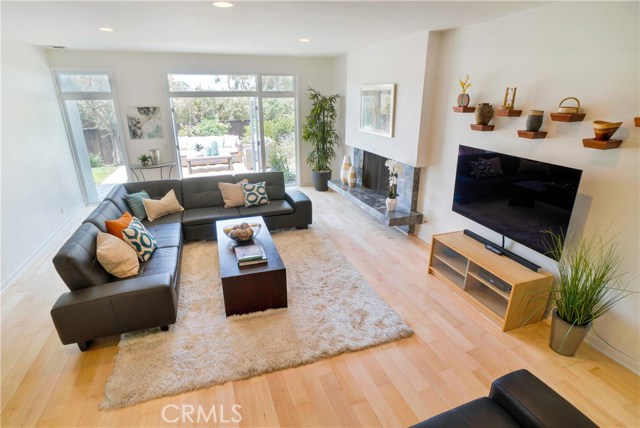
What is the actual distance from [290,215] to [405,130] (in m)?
1.87

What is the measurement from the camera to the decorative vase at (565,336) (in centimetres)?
235

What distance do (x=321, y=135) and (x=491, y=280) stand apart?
421 cm

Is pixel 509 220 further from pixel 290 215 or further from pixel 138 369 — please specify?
pixel 138 369

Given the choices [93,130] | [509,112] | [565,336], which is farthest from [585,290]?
[93,130]

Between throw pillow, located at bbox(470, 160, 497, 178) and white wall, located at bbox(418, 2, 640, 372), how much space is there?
0.72 ft

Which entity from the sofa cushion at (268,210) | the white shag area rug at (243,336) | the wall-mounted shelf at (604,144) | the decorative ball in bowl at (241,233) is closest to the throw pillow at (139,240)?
the white shag area rug at (243,336)

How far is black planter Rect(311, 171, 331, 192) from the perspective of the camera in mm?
6562

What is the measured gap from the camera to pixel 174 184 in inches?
178

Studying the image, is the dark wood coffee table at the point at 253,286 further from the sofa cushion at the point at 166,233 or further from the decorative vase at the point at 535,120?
the decorative vase at the point at 535,120

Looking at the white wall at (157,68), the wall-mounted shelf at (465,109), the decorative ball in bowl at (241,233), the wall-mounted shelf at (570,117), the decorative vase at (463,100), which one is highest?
the white wall at (157,68)

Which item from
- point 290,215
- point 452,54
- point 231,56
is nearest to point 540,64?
point 452,54

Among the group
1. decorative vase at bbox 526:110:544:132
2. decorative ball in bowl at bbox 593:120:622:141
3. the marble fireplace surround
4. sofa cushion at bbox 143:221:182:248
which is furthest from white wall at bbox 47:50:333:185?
decorative ball in bowl at bbox 593:120:622:141

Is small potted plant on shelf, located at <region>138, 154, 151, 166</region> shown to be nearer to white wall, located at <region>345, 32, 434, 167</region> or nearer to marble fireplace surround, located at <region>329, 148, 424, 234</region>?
marble fireplace surround, located at <region>329, 148, 424, 234</region>

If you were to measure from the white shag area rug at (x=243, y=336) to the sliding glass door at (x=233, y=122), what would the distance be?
339 centimetres
